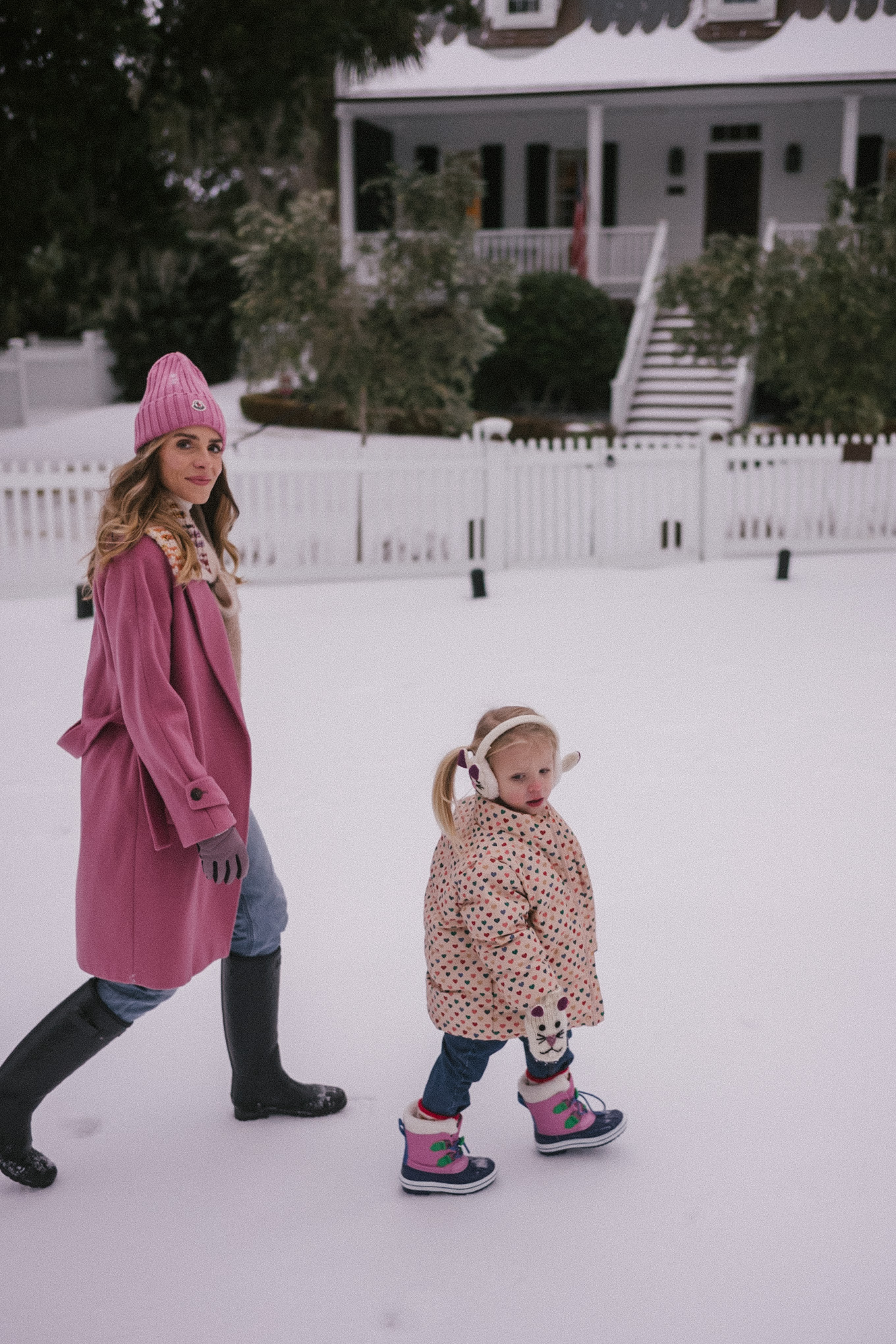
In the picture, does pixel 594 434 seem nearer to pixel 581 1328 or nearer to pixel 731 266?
pixel 731 266

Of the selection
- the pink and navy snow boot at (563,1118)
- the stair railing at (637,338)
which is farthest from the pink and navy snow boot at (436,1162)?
the stair railing at (637,338)

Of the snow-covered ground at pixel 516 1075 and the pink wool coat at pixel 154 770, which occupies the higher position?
the pink wool coat at pixel 154 770

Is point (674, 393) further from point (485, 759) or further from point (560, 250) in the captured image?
point (485, 759)

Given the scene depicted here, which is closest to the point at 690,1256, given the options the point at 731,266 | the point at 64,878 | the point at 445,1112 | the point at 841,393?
the point at 445,1112

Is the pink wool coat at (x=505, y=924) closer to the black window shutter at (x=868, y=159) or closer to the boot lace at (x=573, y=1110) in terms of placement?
the boot lace at (x=573, y=1110)

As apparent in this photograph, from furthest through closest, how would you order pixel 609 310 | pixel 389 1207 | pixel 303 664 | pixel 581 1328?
1. pixel 609 310
2. pixel 303 664
3. pixel 389 1207
4. pixel 581 1328

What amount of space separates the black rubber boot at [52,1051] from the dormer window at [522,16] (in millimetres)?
22805

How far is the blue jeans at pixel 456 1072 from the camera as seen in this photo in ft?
8.86

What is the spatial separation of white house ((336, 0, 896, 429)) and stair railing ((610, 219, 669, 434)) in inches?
1.9

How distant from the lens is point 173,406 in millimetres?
2645

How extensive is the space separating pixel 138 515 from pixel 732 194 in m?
23.6

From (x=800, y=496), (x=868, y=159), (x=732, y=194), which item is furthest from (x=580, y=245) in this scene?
(x=800, y=496)

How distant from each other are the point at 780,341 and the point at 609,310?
7344 millimetres

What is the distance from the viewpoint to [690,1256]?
2.58m
